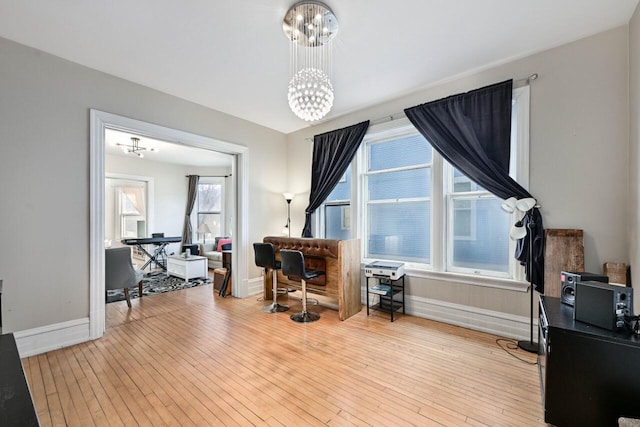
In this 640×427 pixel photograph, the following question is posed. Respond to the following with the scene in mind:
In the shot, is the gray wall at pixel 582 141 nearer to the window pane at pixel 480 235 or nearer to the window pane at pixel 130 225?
the window pane at pixel 480 235

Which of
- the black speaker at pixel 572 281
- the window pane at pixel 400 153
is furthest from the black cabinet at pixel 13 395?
the window pane at pixel 400 153

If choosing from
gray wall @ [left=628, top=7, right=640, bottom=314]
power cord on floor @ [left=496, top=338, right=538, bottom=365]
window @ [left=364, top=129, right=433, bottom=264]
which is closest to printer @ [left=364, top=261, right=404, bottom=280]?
window @ [left=364, top=129, right=433, bottom=264]

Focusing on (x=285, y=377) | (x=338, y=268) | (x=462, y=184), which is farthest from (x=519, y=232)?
(x=285, y=377)

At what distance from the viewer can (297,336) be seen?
9.96 ft

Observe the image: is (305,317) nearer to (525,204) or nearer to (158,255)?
(525,204)

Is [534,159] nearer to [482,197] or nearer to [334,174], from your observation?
[482,197]

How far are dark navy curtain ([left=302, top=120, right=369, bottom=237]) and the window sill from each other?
1.85 metres

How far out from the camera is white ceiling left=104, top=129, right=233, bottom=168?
5.53 metres

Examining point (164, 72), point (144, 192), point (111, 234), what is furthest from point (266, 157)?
point (111, 234)

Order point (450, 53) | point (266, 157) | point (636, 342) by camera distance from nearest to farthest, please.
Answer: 1. point (636, 342)
2. point (450, 53)
3. point (266, 157)

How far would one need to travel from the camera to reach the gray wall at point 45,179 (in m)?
2.56

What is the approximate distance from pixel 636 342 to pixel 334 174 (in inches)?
141

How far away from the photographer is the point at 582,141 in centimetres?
258

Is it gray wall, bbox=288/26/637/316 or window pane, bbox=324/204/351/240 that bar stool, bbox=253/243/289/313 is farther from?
gray wall, bbox=288/26/637/316
